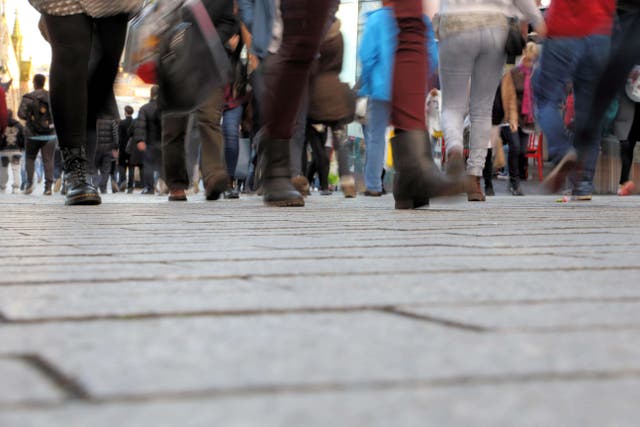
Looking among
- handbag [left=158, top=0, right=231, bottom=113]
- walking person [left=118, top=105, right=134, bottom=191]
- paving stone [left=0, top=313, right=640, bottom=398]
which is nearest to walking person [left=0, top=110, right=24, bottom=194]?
walking person [left=118, top=105, right=134, bottom=191]

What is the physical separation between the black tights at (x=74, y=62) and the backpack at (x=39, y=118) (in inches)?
350

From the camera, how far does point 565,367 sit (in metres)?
0.89

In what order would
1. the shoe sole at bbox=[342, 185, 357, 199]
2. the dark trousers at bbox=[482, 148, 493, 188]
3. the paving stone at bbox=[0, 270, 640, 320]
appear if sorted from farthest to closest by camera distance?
the dark trousers at bbox=[482, 148, 493, 188], the shoe sole at bbox=[342, 185, 357, 199], the paving stone at bbox=[0, 270, 640, 320]

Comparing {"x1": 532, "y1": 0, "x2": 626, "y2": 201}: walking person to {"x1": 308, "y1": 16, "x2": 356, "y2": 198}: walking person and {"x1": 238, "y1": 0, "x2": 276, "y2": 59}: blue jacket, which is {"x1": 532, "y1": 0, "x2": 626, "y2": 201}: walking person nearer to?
{"x1": 308, "y1": 16, "x2": 356, "y2": 198}: walking person

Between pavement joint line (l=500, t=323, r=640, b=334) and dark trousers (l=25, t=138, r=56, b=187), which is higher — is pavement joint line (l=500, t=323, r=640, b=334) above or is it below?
below

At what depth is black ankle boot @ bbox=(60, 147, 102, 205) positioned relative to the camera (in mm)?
4957

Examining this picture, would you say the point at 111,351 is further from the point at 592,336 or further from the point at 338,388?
the point at 592,336

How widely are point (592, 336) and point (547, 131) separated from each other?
6112 millimetres

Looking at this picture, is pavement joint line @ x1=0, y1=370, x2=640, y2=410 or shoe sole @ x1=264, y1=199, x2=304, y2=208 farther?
shoe sole @ x1=264, y1=199, x2=304, y2=208

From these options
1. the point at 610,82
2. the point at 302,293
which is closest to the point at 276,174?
the point at 610,82

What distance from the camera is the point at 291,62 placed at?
431cm

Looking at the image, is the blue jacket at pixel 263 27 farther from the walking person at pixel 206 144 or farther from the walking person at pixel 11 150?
the walking person at pixel 11 150

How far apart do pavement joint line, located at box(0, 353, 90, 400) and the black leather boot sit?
10.3 feet

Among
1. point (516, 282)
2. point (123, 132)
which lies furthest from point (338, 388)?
point (123, 132)
